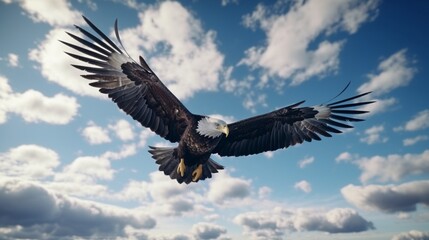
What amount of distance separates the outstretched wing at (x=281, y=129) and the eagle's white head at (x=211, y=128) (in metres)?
0.88

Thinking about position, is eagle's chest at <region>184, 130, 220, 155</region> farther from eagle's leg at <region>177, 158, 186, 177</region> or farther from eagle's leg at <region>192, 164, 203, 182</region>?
eagle's leg at <region>192, 164, 203, 182</region>

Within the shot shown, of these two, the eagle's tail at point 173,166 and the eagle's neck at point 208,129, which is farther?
the eagle's tail at point 173,166

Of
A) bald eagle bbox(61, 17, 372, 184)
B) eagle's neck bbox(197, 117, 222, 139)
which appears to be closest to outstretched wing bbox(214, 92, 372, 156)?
bald eagle bbox(61, 17, 372, 184)

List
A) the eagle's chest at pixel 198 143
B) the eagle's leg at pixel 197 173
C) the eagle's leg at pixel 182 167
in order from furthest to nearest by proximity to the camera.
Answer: the eagle's leg at pixel 197 173, the eagle's leg at pixel 182 167, the eagle's chest at pixel 198 143

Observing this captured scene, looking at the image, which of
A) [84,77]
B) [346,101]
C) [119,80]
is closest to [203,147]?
[119,80]

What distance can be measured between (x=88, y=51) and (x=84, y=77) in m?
0.59

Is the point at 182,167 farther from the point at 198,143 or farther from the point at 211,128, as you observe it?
the point at 211,128

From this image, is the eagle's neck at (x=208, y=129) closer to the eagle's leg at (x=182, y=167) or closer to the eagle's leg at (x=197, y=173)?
the eagle's leg at (x=182, y=167)

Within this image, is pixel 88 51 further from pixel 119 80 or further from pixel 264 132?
pixel 264 132

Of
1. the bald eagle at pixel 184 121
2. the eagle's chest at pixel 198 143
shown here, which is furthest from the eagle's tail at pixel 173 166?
the eagle's chest at pixel 198 143

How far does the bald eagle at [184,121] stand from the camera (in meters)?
6.66

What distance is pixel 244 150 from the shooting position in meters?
8.16

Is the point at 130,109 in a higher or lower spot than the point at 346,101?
lower

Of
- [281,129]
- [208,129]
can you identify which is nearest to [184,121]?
[208,129]
